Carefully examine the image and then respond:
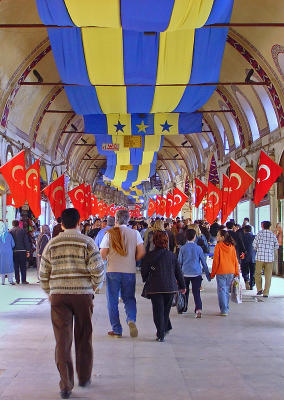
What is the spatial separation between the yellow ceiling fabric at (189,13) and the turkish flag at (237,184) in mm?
4685

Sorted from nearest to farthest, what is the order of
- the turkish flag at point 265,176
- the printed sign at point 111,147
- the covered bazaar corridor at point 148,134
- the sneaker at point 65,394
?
the sneaker at point 65,394, the covered bazaar corridor at point 148,134, the turkish flag at point 265,176, the printed sign at point 111,147

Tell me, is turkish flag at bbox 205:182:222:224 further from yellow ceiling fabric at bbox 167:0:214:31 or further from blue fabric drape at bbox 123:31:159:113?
yellow ceiling fabric at bbox 167:0:214:31

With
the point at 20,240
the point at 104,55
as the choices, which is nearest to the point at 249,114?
the point at 104,55

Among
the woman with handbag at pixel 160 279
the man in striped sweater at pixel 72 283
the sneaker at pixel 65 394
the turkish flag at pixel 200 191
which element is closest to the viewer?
the sneaker at pixel 65 394

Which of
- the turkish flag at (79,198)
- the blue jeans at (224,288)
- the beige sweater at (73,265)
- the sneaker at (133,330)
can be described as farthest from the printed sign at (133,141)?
the beige sweater at (73,265)

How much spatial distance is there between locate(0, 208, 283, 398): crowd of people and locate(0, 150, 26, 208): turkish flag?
3.69 feet

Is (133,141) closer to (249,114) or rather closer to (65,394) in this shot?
(249,114)

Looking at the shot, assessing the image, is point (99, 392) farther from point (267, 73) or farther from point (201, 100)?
point (267, 73)

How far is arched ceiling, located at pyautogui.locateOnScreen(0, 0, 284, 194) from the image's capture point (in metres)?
15.0

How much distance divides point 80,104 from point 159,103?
7.26 ft

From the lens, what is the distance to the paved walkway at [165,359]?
5.25 metres

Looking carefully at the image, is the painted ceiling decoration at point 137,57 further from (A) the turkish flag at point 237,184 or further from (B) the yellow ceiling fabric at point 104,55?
(A) the turkish flag at point 237,184

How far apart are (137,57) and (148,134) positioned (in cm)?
658

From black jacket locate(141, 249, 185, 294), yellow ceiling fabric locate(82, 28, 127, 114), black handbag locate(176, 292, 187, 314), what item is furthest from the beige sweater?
yellow ceiling fabric locate(82, 28, 127, 114)
